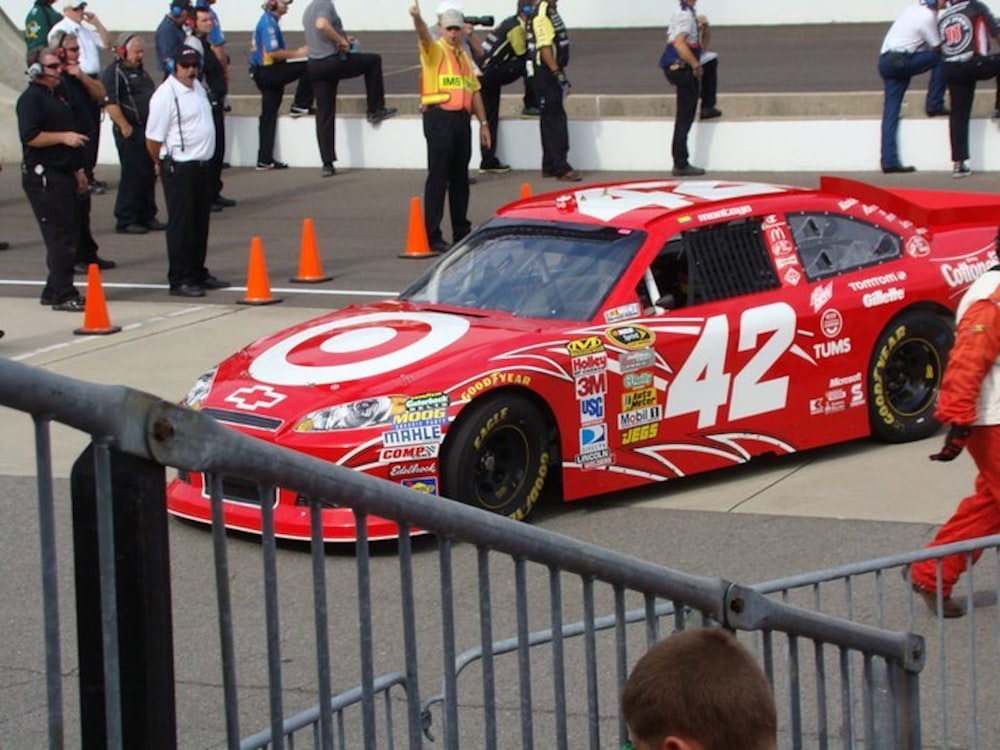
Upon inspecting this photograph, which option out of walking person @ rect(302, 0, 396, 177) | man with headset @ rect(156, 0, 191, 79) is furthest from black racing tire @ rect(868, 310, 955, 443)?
walking person @ rect(302, 0, 396, 177)

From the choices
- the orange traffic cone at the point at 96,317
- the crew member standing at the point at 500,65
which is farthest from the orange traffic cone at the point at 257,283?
the crew member standing at the point at 500,65

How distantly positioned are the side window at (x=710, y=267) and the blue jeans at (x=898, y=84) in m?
9.69

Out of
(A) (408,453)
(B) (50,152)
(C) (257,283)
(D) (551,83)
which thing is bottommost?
(A) (408,453)

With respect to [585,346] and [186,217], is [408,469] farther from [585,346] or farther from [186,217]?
[186,217]

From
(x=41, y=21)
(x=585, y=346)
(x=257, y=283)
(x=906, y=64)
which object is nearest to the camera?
(x=585, y=346)

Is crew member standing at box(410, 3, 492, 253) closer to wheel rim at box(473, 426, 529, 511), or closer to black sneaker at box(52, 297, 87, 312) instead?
black sneaker at box(52, 297, 87, 312)

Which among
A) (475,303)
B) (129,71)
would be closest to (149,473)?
(475,303)

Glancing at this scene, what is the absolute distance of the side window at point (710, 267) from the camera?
29.3ft

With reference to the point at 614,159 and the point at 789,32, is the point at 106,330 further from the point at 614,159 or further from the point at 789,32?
the point at 789,32

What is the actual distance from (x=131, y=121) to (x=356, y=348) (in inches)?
384

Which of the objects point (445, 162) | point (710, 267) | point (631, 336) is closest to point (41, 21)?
point (445, 162)

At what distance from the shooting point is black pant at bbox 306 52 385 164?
20625 millimetres

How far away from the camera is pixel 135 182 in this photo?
18234 mm

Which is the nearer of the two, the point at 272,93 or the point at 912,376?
the point at 912,376
